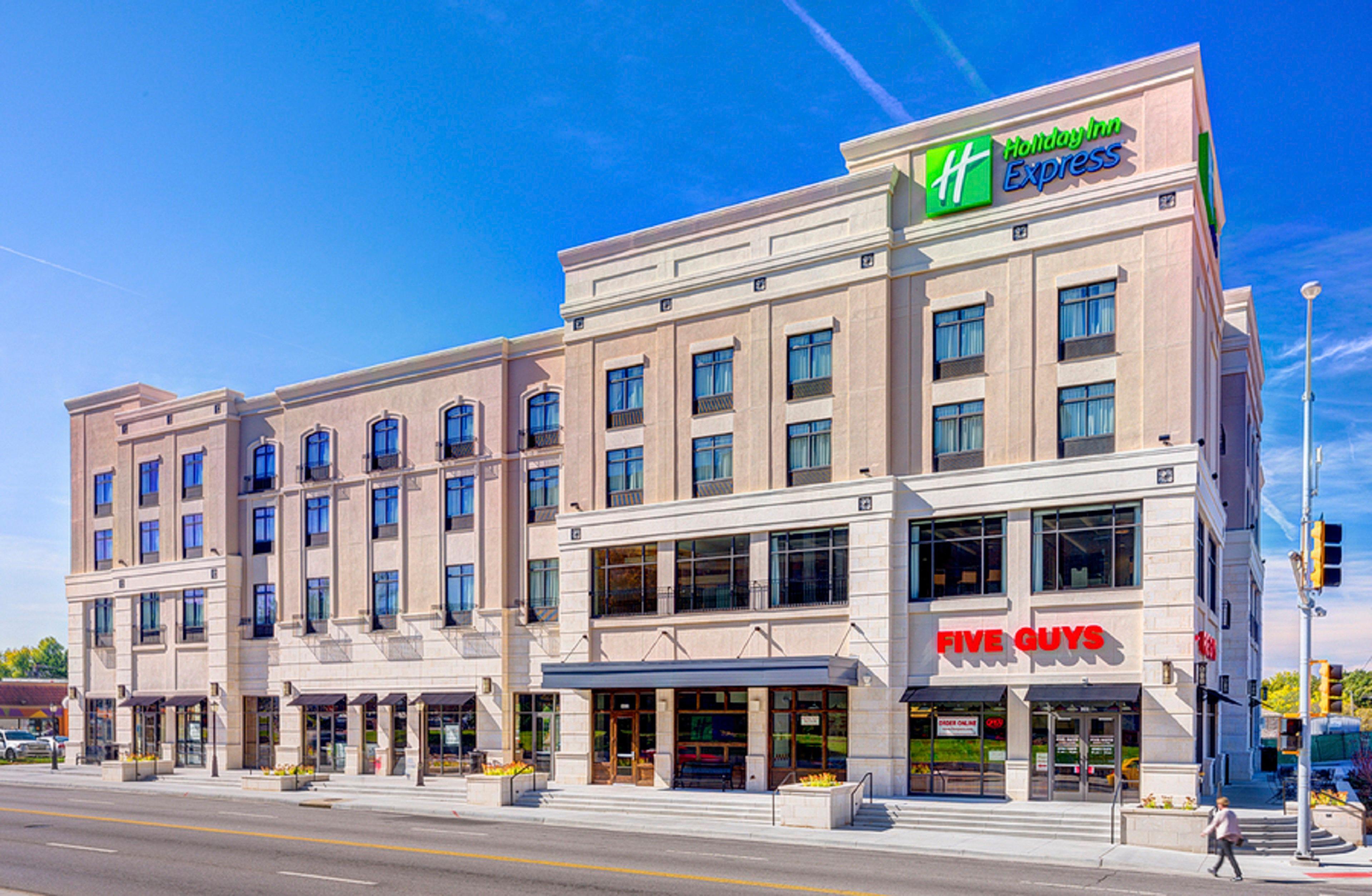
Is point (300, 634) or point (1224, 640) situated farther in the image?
point (300, 634)

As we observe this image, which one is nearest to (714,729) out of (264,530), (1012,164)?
(1012,164)

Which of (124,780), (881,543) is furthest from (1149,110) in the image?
(124,780)

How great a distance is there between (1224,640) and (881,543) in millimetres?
17149

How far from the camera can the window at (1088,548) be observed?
29703 mm

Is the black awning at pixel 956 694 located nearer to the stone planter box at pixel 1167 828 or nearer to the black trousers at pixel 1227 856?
the stone planter box at pixel 1167 828

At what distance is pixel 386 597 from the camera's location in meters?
45.4

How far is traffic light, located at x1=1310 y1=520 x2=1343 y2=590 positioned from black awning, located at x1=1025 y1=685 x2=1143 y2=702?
6335mm

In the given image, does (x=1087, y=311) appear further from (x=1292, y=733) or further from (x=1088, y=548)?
(x=1292, y=733)

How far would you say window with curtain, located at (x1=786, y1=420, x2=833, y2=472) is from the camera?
35.0 m

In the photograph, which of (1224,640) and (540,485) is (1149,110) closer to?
(1224,640)

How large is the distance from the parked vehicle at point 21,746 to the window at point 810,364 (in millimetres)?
49973

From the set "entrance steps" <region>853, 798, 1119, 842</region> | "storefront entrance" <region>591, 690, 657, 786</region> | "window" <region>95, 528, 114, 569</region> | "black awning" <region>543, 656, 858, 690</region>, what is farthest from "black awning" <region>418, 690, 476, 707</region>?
"window" <region>95, 528, 114, 569</region>

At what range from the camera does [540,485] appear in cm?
4206

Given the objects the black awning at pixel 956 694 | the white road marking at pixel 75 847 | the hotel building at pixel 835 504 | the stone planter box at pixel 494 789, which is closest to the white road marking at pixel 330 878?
the white road marking at pixel 75 847
